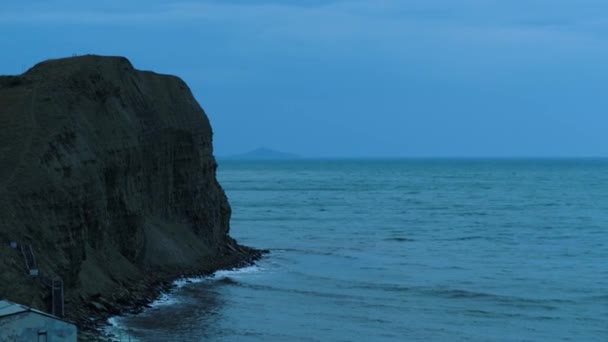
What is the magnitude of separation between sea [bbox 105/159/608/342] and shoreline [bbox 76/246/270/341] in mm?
505

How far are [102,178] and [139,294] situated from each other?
529 centimetres

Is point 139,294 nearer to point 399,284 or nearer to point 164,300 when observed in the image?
point 164,300

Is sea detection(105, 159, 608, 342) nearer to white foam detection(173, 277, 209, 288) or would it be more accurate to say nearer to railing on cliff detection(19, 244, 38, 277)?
white foam detection(173, 277, 209, 288)

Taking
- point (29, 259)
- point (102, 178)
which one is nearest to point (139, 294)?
point (102, 178)

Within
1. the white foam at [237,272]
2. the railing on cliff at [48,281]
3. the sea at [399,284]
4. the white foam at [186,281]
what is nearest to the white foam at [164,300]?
the sea at [399,284]

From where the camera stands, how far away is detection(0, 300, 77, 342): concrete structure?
68.0 feet

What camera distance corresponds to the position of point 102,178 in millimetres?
38312

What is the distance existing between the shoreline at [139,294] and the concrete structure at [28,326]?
447 centimetres

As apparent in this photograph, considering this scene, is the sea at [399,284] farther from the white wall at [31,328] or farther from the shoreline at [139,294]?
the white wall at [31,328]

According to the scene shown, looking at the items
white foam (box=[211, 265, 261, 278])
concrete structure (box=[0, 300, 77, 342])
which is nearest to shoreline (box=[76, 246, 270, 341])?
white foam (box=[211, 265, 261, 278])

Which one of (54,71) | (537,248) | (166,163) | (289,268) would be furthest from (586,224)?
(54,71)

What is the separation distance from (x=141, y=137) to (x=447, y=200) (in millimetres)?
74019

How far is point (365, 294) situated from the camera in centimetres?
4000

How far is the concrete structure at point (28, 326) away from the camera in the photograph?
816 inches
